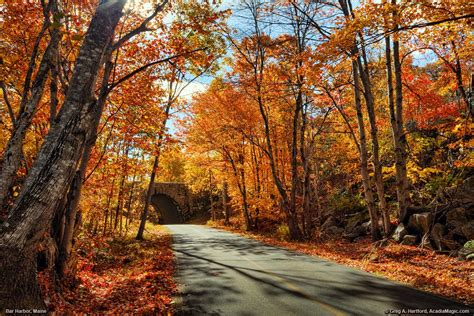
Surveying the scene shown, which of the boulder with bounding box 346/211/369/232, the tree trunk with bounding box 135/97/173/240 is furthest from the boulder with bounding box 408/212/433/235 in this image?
the tree trunk with bounding box 135/97/173/240

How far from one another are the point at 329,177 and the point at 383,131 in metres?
11.0

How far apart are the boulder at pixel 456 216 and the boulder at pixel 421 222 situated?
2.07ft

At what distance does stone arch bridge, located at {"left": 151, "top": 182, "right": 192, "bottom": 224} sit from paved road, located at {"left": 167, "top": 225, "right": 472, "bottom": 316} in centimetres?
3738

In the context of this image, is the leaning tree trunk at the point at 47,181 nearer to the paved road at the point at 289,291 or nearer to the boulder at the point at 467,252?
the paved road at the point at 289,291

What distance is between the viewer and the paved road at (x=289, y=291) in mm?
4676

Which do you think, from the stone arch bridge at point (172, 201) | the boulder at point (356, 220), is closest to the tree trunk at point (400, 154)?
the boulder at point (356, 220)

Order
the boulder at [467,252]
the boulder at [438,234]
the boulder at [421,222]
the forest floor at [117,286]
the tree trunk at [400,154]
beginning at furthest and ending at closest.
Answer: the tree trunk at [400,154] → the boulder at [421,222] → the boulder at [438,234] → the boulder at [467,252] → the forest floor at [117,286]

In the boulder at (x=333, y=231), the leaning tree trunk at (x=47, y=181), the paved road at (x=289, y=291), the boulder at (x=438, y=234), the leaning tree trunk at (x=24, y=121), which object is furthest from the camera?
the boulder at (x=333, y=231)

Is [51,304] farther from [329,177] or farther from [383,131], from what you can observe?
Result: [329,177]

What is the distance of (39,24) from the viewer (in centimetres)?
863

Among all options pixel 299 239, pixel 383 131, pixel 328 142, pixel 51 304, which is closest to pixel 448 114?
pixel 383 131

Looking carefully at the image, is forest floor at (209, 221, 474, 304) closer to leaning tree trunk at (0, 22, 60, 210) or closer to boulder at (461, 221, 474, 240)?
boulder at (461, 221, 474, 240)

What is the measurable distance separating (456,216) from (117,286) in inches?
446

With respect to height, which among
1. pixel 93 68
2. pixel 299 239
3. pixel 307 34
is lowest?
pixel 299 239
